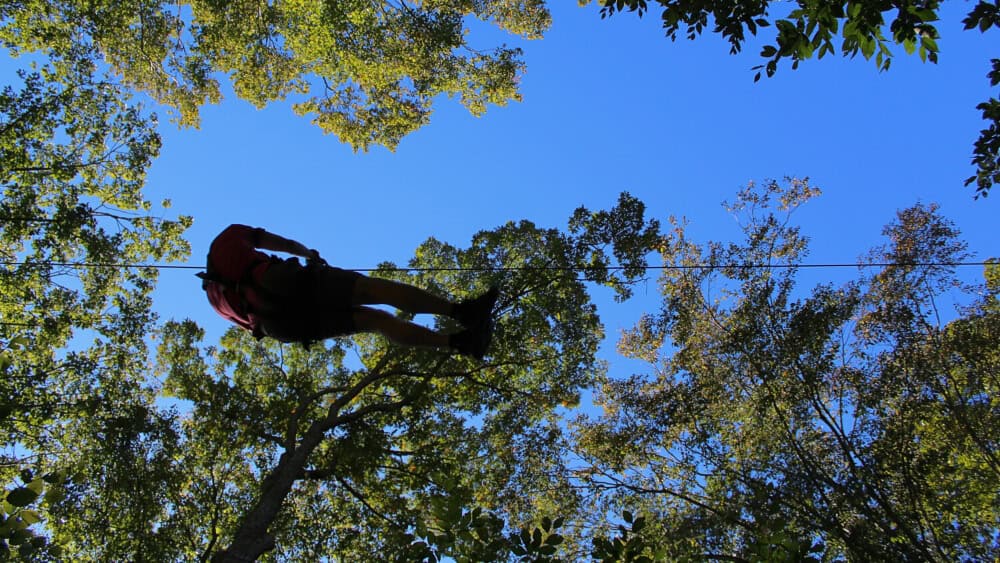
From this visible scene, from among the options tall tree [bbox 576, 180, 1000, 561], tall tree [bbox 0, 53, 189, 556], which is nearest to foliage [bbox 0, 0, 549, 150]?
tall tree [bbox 0, 53, 189, 556]

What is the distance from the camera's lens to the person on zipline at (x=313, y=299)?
3117 millimetres

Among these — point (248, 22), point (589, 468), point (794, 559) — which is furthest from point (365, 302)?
point (248, 22)

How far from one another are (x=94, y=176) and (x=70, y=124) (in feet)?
2.81

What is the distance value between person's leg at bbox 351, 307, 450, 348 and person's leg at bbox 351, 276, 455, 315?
0.18 metres

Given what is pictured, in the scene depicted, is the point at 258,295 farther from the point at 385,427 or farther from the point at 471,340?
the point at 385,427

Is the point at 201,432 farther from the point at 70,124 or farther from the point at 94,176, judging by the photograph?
the point at 70,124

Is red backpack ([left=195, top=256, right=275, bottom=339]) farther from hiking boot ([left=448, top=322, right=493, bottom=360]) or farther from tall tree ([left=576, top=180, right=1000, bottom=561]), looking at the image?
tall tree ([left=576, top=180, right=1000, bottom=561])

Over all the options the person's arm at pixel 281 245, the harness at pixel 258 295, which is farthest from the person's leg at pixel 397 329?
the person's arm at pixel 281 245

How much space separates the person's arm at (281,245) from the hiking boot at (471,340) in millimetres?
997

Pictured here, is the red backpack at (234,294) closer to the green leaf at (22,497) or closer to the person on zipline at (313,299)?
the person on zipline at (313,299)

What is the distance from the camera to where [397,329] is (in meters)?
3.32

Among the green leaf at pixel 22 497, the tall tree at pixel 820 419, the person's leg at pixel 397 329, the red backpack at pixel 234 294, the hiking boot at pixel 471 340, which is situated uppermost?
the tall tree at pixel 820 419

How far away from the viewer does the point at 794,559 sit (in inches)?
101

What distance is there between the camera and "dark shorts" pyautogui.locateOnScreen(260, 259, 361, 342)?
3.11 metres
